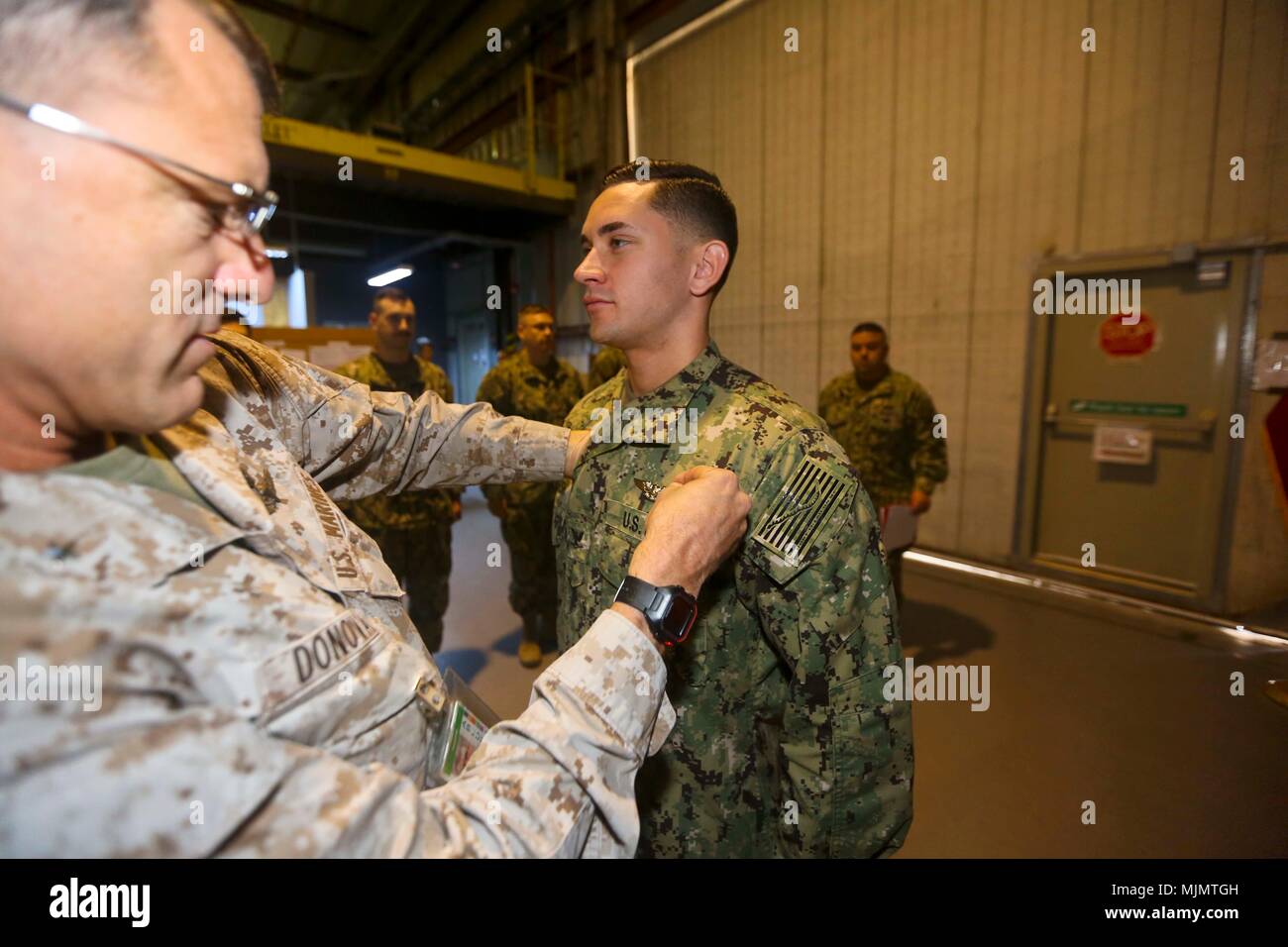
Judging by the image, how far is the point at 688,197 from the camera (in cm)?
152

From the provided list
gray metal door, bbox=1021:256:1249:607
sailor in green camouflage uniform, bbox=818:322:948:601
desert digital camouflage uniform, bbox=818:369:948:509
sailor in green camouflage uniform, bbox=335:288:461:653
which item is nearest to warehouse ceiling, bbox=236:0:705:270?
sailor in green camouflage uniform, bbox=335:288:461:653

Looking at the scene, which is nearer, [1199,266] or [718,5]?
[1199,266]

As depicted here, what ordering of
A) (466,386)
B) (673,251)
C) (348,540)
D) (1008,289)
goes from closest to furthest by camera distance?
(348,540) → (673,251) → (1008,289) → (466,386)

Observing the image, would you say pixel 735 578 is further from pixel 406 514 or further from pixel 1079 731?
pixel 406 514

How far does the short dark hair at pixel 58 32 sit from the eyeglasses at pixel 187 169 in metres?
0.02

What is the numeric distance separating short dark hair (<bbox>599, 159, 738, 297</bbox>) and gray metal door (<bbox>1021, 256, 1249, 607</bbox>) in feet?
13.0

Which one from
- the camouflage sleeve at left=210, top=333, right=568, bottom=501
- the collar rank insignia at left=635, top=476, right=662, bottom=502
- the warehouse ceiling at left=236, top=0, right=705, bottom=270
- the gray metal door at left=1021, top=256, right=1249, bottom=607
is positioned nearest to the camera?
the camouflage sleeve at left=210, top=333, right=568, bottom=501

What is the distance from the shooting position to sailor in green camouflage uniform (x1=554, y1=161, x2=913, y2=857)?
123 cm

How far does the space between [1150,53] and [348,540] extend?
5.32m

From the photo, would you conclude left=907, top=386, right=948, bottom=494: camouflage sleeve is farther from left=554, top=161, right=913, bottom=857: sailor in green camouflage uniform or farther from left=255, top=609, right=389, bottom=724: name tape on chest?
left=255, top=609, right=389, bottom=724: name tape on chest

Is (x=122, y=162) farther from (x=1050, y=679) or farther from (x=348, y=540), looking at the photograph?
(x=1050, y=679)
